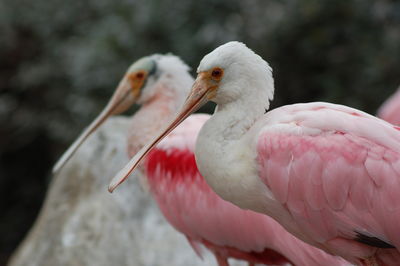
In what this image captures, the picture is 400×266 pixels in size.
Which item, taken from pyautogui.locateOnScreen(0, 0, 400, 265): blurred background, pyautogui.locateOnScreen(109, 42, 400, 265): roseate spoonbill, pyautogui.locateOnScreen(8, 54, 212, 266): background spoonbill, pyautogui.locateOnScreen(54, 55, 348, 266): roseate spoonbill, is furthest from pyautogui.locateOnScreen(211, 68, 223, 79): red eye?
pyautogui.locateOnScreen(0, 0, 400, 265): blurred background

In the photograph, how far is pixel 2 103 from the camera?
8852mm

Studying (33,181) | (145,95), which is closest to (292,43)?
(145,95)

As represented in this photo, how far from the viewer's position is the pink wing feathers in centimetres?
322

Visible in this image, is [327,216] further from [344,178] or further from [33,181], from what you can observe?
[33,181]

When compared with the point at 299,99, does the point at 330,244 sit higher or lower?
higher

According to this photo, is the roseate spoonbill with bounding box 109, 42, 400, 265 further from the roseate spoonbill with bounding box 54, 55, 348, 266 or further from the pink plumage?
the pink plumage

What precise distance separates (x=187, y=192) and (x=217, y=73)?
1.29 m

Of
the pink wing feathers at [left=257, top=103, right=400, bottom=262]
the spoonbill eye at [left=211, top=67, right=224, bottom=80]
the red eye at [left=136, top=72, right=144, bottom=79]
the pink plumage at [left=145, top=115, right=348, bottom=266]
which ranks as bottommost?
the pink plumage at [left=145, top=115, right=348, bottom=266]

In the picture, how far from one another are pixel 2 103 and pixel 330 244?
6.18 metres

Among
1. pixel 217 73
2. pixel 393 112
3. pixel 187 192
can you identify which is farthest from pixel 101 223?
pixel 217 73

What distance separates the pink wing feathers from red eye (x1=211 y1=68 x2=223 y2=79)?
0.32m

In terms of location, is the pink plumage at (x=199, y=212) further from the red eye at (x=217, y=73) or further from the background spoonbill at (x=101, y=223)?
the red eye at (x=217, y=73)

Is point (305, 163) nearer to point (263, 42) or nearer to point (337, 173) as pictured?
point (337, 173)

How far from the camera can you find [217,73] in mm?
3480
